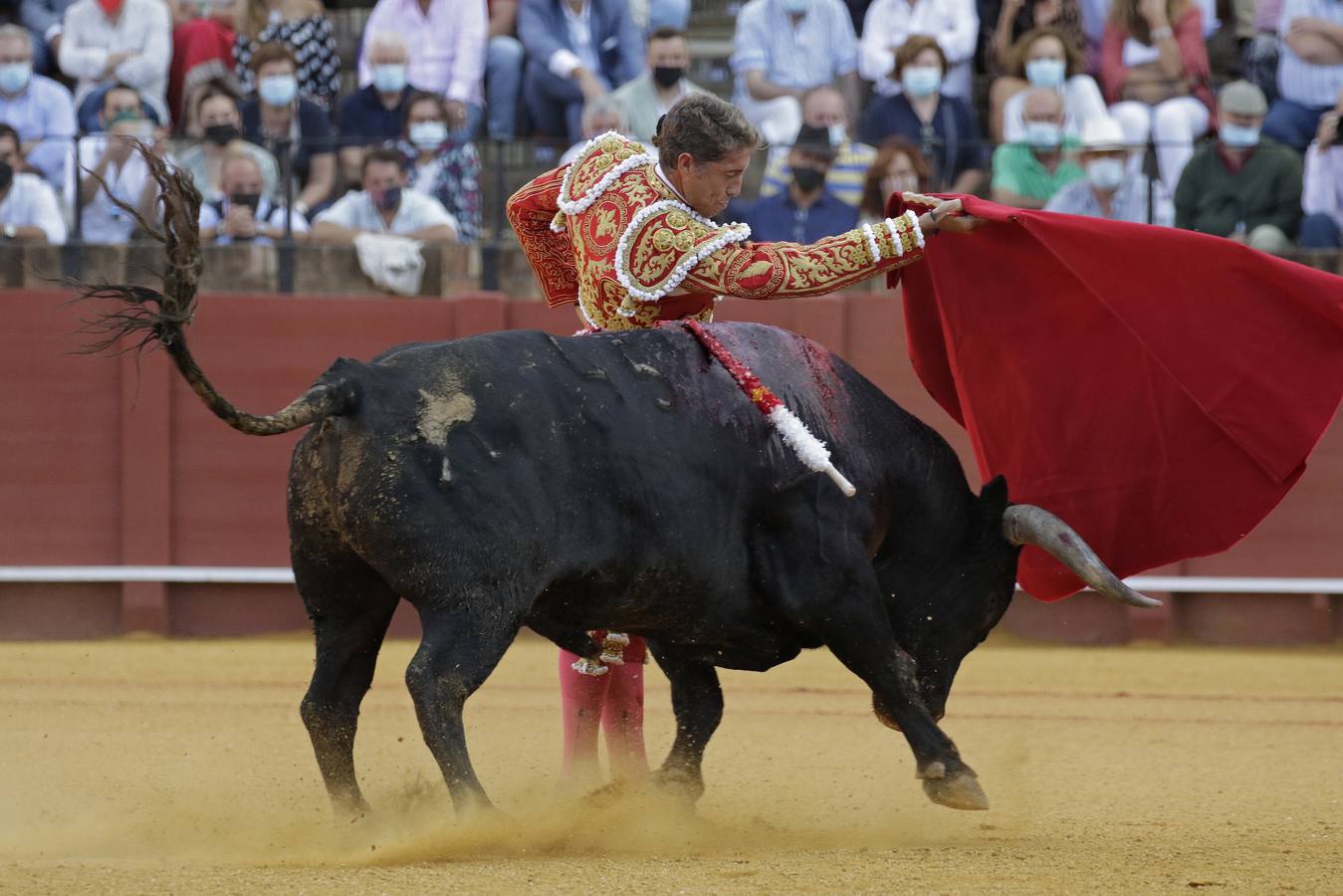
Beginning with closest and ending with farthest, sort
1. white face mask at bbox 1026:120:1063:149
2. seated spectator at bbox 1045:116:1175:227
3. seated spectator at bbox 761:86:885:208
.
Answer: seated spectator at bbox 1045:116:1175:227 < seated spectator at bbox 761:86:885:208 < white face mask at bbox 1026:120:1063:149

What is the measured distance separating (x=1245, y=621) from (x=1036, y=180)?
202 centimetres

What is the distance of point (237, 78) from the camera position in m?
8.68

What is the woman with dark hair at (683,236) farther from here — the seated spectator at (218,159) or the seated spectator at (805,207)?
the seated spectator at (218,159)

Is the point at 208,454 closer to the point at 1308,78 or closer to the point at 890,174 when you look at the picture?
the point at 890,174

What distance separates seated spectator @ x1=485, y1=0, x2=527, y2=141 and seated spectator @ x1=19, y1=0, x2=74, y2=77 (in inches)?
84.6

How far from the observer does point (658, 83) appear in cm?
820

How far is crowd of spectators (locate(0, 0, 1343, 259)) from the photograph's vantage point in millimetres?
7523

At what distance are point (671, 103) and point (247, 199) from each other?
182cm

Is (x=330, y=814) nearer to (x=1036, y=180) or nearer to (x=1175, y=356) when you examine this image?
(x=1175, y=356)

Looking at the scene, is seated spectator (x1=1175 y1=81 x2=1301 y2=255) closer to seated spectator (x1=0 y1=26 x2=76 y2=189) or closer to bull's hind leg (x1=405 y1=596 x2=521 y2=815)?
bull's hind leg (x1=405 y1=596 x2=521 y2=815)

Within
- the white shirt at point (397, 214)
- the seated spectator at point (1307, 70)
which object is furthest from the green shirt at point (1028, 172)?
the white shirt at point (397, 214)

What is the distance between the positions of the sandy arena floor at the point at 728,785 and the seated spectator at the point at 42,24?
301 centimetres

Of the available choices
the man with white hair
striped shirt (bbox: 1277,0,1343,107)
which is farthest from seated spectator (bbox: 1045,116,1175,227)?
the man with white hair

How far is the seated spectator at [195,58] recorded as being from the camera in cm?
869
